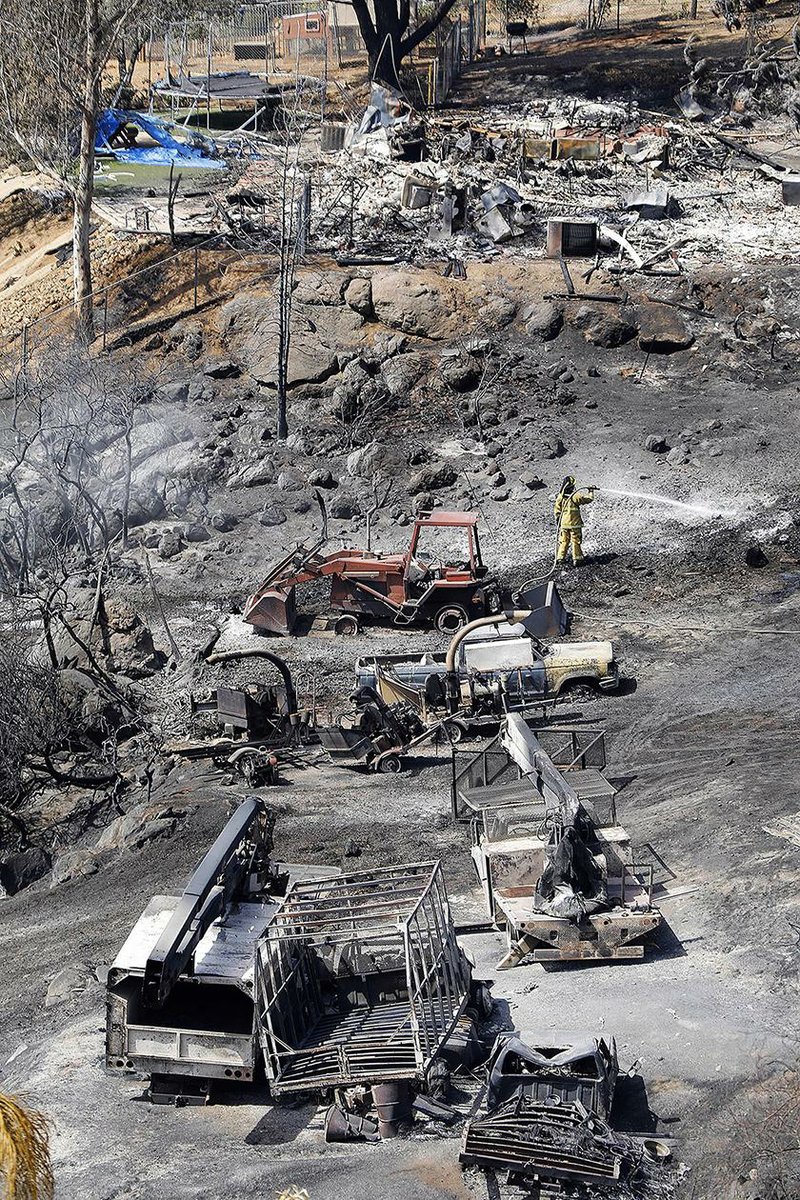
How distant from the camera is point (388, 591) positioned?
25.2m

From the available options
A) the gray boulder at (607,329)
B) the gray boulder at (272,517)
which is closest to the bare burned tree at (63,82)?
the gray boulder at (272,517)

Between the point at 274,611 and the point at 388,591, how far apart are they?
198cm

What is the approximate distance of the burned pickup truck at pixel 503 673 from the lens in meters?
21.5

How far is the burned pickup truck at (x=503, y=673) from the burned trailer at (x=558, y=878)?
14.0 feet

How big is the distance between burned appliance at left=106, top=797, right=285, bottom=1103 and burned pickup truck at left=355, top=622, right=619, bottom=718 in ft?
25.3

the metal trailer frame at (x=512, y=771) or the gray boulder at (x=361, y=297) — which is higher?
the gray boulder at (x=361, y=297)

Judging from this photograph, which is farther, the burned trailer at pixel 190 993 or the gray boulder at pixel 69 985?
the gray boulder at pixel 69 985

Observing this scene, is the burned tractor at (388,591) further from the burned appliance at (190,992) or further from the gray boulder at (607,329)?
the burned appliance at (190,992)

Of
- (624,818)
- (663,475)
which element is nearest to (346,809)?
(624,818)

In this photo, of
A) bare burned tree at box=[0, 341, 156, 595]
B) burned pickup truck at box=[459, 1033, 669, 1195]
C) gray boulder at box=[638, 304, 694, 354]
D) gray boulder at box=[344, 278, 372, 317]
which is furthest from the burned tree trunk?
burned pickup truck at box=[459, 1033, 669, 1195]

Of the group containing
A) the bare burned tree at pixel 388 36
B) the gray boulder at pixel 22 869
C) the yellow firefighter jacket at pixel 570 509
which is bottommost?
the gray boulder at pixel 22 869

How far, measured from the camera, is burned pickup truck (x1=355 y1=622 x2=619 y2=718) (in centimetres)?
2153

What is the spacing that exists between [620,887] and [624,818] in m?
3.08

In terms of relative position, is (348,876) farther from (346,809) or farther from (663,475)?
(663,475)
